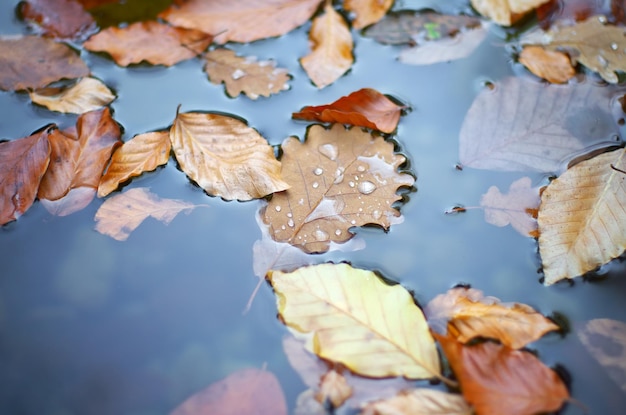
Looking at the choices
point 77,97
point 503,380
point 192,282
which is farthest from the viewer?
point 77,97

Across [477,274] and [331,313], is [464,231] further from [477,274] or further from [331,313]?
[331,313]

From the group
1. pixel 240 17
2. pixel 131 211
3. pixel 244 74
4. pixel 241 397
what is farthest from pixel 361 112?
pixel 241 397

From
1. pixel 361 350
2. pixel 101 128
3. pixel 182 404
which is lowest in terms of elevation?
pixel 182 404

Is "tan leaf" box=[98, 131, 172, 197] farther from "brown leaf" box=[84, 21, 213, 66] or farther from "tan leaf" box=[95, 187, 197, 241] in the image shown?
"brown leaf" box=[84, 21, 213, 66]

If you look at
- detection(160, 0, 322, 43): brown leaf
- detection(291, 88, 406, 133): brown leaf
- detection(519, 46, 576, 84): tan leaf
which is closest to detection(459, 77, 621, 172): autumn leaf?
detection(519, 46, 576, 84): tan leaf

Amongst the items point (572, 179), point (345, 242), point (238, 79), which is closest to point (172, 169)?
point (238, 79)

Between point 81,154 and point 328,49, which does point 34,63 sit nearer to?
point 81,154
